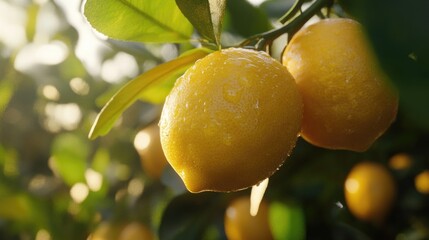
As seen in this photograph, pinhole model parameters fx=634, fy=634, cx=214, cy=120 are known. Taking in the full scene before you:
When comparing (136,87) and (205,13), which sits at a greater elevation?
(205,13)

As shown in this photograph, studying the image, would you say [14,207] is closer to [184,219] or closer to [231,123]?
[184,219]

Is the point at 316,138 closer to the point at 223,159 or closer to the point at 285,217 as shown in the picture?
the point at 223,159

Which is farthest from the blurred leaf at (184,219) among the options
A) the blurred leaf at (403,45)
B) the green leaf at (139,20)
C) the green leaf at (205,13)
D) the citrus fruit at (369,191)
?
the blurred leaf at (403,45)

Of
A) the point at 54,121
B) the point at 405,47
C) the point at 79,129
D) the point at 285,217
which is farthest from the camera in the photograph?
the point at 54,121

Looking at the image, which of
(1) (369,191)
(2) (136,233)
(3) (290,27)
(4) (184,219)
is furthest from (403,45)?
(2) (136,233)

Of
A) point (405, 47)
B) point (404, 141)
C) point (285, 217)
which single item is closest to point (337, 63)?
point (405, 47)

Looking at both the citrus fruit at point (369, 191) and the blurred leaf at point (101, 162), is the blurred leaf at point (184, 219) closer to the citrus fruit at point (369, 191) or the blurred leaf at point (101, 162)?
the citrus fruit at point (369, 191)

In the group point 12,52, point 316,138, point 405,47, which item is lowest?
point 12,52

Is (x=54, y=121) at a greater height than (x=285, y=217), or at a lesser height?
lesser
